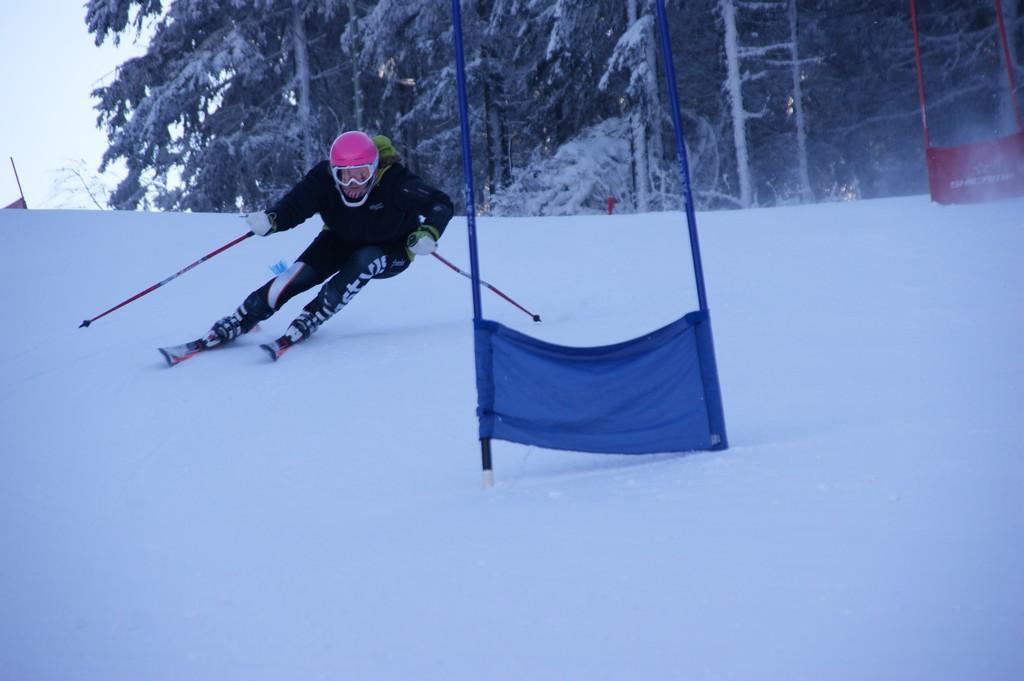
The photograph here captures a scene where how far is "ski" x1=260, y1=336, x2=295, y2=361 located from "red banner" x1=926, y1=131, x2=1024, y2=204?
6.35 meters

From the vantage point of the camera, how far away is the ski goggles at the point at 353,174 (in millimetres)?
5160

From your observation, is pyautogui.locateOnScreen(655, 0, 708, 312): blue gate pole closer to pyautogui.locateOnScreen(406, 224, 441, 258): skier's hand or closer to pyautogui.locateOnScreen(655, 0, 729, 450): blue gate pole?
pyautogui.locateOnScreen(655, 0, 729, 450): blue gate pole

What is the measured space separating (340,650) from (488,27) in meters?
16.4

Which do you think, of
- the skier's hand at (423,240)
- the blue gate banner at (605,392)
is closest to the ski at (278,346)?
the skier's hand at (423,240)

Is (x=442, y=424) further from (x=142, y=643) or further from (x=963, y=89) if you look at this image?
(x=963, y=89)

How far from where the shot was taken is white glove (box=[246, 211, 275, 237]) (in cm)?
525

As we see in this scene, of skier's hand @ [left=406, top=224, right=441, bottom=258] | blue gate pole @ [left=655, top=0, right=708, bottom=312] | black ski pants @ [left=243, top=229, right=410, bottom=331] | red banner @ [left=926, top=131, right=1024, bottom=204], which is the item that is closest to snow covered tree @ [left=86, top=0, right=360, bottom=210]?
red banner @ [left=926, top=131, right=1024, bottom=204]

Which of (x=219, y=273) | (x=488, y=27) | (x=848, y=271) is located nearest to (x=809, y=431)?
(x=848, y=271)

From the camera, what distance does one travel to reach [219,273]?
288 inches

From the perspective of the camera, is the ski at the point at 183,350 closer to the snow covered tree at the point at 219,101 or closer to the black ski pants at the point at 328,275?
the black ski pants at the point at 328,275

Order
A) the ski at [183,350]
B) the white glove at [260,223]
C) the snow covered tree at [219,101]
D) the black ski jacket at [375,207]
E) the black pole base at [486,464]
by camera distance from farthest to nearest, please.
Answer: the snow covered tree at [219,101] < the black ski jacket at [375,207] < the white glove at [260,223] < the ski at [183,350] < the black pole base at [486,464]

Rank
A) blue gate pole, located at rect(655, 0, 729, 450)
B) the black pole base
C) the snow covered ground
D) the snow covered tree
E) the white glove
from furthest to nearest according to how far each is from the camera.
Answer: the snow covered tree, the white glove, blue gate pole, located at rect(655, 0, 729, 450), the black pole base, the snow covered ground

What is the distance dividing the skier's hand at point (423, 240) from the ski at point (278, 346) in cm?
84

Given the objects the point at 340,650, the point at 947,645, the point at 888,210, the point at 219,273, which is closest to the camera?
the point at 947,645
